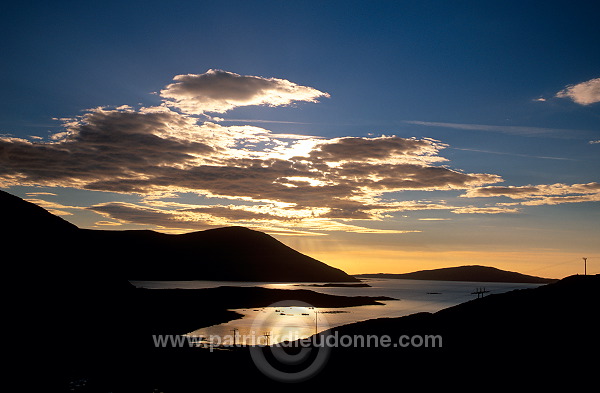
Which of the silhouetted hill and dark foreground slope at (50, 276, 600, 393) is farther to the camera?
the silhouetted hill

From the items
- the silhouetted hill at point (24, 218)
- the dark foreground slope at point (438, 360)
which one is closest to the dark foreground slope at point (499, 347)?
the dark foreground slope at point (438, 360)

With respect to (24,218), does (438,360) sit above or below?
below

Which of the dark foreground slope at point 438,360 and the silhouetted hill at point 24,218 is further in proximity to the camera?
the silhouetted hill at point 24,218

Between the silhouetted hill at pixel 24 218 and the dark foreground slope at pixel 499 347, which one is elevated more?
the silhouetted hill at pixel 24 218

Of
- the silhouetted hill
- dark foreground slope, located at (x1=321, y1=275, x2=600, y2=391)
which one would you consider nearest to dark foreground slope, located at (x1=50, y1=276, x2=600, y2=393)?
dark foreground slope, located at (x1=321, y1=275, x2=600, y2=391)

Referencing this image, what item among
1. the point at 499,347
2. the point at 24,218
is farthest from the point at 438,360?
the point at 24,218

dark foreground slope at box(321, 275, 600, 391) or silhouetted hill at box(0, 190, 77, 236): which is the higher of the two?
silhouetted hill at box(0, 190, 77, 236)

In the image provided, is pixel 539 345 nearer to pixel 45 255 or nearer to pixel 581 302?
A: pixel 581 302

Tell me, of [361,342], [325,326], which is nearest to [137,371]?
[361,342]

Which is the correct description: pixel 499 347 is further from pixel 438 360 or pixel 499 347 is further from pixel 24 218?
pixel 24 218

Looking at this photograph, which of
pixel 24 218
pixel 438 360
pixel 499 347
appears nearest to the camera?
pixel 438 360

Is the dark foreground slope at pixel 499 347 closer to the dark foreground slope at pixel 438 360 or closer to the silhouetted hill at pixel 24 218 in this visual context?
the dark foreground slope at pixel 438 360

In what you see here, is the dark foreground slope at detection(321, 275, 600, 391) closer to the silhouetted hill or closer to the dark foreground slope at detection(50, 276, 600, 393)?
the dark foreground slope at detection(50, 276, 600, 393)

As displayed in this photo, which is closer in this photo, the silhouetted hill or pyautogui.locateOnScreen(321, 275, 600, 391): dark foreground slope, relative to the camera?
pyautogui.locateOnScreen(321, 275, 600, 391): dark foreground slope
